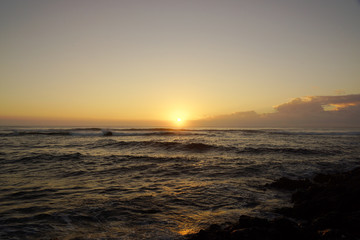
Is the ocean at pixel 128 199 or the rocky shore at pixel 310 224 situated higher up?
the rocky shore at pixel 310 224

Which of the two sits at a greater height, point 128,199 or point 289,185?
point 128,199

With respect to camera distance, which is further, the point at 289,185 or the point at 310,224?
the point at 289,185

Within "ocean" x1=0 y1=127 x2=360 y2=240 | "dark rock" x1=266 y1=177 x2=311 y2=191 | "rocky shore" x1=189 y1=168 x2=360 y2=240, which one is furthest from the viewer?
"dark rock" x1=266 y1=177 x2=311 y2=191

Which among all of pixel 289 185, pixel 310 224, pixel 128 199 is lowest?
pixel 289 185

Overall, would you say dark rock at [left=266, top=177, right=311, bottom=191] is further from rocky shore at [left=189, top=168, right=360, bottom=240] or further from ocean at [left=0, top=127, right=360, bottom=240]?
rocky shore at [left=189, top=168, right=360, bottom=240]

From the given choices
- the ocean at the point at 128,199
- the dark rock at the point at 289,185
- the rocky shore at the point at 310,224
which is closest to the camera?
the rocky shore at the point at 310,224

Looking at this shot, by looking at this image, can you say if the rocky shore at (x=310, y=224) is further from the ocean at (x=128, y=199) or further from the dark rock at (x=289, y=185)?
the dark rock at (x=289, y=185)

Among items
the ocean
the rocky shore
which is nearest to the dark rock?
the ocean

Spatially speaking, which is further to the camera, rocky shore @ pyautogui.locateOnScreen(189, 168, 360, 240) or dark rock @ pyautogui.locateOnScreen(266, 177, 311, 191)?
dark rock @ pyautogui.locateOnScreen(266, 177, 311, 191)

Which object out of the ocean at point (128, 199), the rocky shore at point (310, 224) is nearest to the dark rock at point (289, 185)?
the ocean at point (128, 199)

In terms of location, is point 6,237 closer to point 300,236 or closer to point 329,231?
point 300,236

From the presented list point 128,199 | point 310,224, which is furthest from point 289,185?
point 128,199

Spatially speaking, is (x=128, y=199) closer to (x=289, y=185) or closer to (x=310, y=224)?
(x=310, y=224)

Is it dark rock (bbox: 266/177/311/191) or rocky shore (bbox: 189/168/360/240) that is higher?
rocky shore (bbox: 189/168/360/240)
